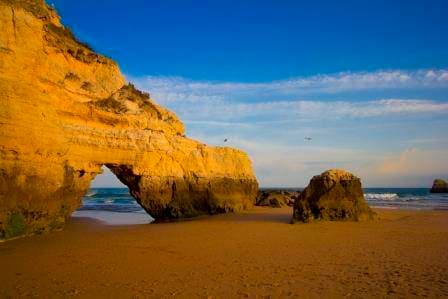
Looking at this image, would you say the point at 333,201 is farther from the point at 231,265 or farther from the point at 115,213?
the point at 115,213

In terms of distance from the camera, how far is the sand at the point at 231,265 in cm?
621

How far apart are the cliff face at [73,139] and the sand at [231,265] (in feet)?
5.60

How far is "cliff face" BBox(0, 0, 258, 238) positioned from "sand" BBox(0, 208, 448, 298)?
1707mm

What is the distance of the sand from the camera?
245 inches

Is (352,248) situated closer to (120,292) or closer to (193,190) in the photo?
(120,292)

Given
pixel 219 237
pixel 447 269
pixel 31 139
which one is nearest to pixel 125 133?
pixel 31 139

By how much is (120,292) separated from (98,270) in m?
1.75

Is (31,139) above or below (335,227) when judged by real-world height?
above

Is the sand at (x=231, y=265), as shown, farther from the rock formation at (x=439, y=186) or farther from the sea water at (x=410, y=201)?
the rock formation at (x=439, y=186)

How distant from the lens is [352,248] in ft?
32.0

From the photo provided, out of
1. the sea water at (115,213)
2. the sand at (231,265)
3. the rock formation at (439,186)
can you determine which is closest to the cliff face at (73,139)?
the sand at (231,265)

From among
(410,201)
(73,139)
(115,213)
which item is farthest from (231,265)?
(410,201)

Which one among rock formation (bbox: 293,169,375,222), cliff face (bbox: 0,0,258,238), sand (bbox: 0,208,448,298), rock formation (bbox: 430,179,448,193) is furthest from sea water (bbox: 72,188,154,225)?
rock formation (bbox: 430,179,448,193)

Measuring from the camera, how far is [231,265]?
799 centimetres
